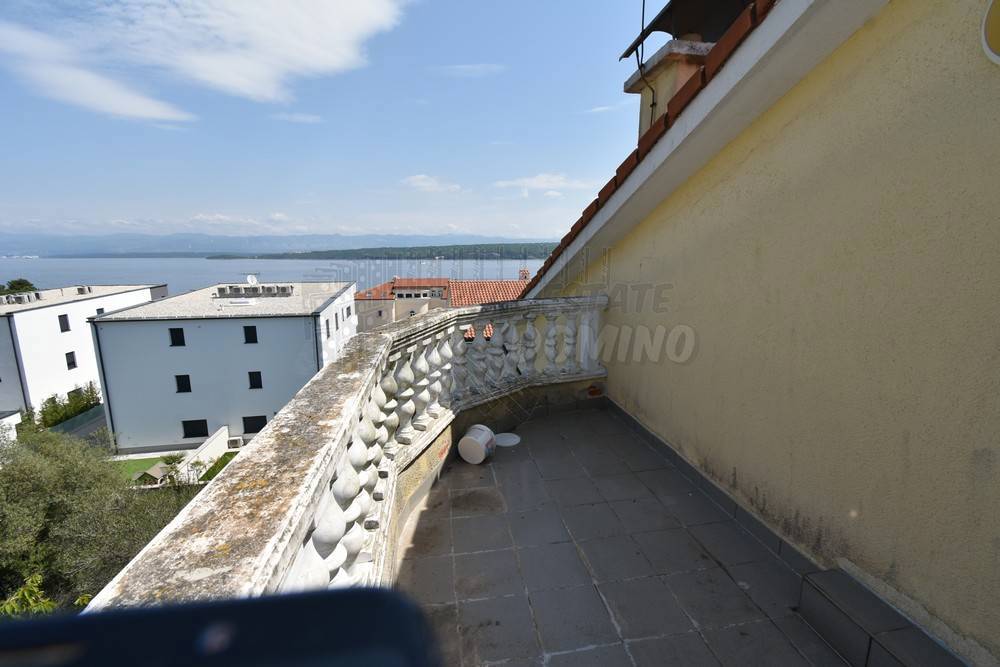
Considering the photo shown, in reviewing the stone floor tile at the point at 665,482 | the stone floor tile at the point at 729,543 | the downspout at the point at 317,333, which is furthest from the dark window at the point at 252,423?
the stone floor tile at the point at 729,543

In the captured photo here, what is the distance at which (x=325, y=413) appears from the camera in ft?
6.53

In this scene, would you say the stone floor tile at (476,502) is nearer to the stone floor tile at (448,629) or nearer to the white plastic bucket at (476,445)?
the white plastic bucket at (476,445)

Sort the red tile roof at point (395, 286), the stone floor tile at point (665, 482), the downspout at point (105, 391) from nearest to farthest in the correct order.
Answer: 1. the stone floor tile at point (665, 482)
2. the downspout at point (105, 391)
3. the red tile roof at point (395, 286)

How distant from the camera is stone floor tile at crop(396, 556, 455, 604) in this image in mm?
2920

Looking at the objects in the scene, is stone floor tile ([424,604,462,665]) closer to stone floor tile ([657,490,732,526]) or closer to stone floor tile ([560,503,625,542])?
stone floor tile ([560,503,625,542])

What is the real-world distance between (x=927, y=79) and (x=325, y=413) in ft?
11.2

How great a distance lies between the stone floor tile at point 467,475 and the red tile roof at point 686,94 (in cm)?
333

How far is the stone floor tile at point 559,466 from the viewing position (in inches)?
171

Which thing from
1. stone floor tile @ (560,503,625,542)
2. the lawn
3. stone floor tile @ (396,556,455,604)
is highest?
stone floor tile @ (560,503,625,542)

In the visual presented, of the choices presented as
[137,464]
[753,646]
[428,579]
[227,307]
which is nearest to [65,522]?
[137,464]

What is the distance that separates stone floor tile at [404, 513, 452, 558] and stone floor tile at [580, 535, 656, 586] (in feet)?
3.42

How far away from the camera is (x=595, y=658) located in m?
2.48

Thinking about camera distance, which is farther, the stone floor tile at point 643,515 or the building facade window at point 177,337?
the building facade window at point 177,337

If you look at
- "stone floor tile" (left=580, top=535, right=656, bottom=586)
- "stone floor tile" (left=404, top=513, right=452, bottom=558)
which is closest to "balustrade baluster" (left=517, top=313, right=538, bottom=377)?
"stone floor tile" (left=404, top=513, right=452, bottom=558)
